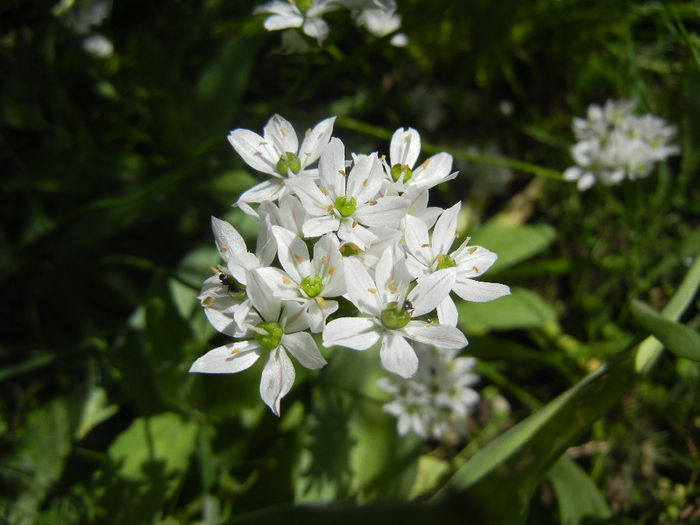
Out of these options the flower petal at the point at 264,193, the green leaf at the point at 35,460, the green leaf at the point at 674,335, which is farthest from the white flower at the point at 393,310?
the green leaf at the point at 35,460

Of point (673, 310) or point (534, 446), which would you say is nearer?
point (534, 446)

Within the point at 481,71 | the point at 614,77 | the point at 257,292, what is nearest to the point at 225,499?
the point at 257,292

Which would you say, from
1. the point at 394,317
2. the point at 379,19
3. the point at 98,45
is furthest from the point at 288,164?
the point at 98,45

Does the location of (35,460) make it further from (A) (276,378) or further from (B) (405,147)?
(B) (405,147)

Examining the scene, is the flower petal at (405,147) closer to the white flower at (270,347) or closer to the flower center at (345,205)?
the flower center at (345,205)

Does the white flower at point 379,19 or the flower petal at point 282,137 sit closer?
the flower petal at point 282,137

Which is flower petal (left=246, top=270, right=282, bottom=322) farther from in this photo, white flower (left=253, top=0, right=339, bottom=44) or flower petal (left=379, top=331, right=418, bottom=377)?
white flower (left=253, top=0, right=339, bottom=44)
